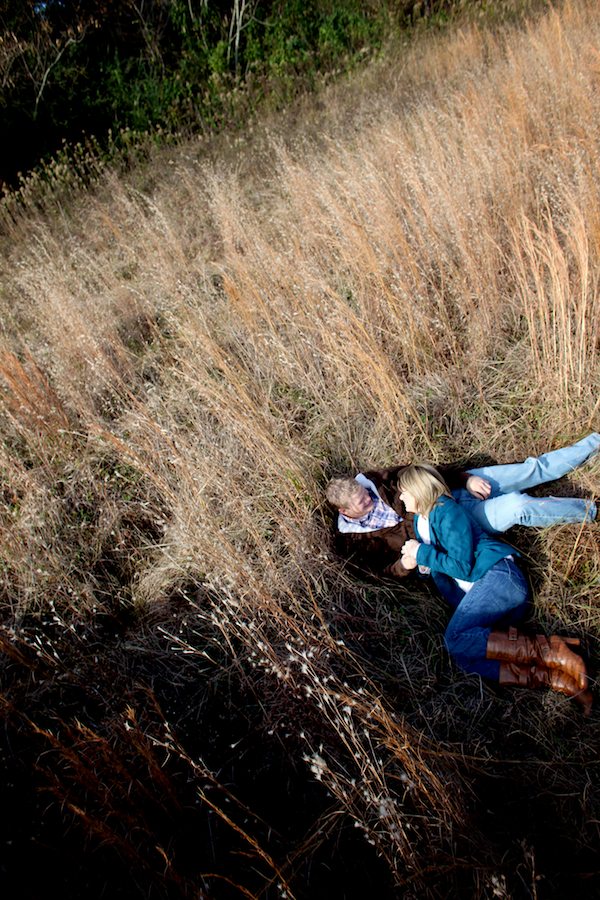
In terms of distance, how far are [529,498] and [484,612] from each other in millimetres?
569

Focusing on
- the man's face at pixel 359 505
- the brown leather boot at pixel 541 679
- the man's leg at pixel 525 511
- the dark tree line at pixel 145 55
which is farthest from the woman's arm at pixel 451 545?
the dark tree line at pixel 145 55

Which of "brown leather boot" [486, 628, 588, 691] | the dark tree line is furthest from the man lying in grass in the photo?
the dark tree line

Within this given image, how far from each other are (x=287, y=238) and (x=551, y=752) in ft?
11.7

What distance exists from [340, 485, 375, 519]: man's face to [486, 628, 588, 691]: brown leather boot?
2.49 feet

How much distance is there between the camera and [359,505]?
7.96 ft

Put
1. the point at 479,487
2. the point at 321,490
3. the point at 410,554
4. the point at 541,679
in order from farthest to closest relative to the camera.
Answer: the point at 321,490
the point at 479,487
the point at 410,554
the point at 541,679

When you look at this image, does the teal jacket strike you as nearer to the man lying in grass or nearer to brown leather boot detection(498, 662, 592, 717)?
the man lying in grass

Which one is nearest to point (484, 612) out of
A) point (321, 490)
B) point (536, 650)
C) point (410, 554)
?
point (536, 650)

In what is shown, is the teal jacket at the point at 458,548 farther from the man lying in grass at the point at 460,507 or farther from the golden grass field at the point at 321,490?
the golden grass field at the point at 321,490

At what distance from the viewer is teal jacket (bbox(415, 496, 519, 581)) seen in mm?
2219

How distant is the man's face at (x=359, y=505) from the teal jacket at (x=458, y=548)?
291 mm

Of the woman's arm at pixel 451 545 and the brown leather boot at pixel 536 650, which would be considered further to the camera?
the woman's arm at pixel 451 545

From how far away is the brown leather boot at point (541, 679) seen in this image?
1.87 metres

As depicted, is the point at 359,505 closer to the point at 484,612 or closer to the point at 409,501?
the point at 409,501
